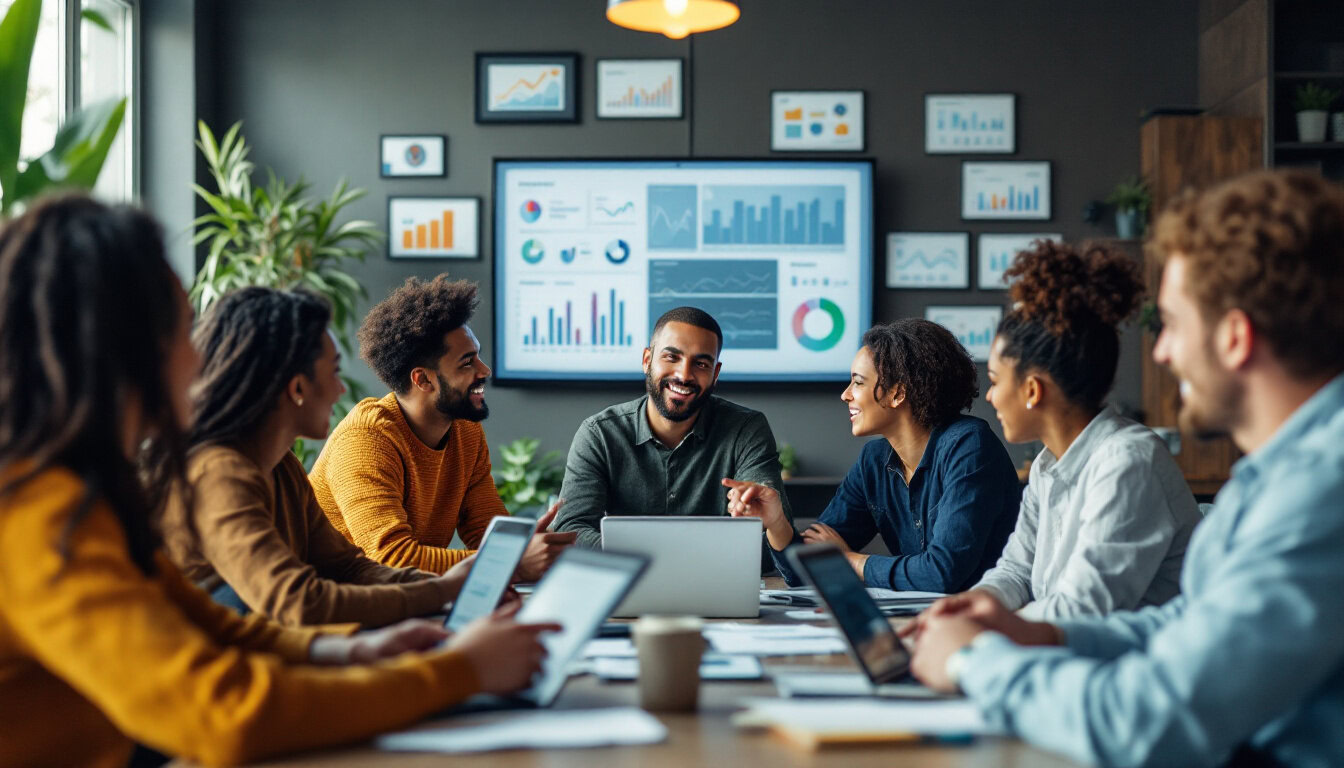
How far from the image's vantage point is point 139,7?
4.32 metres

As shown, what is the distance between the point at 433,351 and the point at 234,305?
1.00 m

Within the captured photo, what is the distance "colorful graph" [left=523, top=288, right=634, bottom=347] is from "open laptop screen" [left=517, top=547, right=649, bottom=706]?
324 centimetres

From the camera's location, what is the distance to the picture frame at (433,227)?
178 inches

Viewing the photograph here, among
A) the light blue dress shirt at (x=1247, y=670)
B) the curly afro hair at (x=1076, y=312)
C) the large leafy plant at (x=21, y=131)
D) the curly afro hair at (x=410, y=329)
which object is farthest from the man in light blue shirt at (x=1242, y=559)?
the large leafy plant at (x=21, y=131)

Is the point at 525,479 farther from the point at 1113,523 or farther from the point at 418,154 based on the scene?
the point at 1113,523

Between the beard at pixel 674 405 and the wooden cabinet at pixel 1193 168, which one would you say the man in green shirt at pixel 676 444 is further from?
the wooden cabinet at pixel 1193 168

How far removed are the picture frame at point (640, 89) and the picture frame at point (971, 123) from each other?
100cm

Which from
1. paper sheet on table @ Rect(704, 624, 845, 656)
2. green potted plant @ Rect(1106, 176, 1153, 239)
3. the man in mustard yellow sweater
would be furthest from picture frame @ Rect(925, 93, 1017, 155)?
paper sheet on table @ Rect(704, 624, 845, 656)

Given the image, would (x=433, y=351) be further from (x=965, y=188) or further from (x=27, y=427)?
(x=965, y=188)

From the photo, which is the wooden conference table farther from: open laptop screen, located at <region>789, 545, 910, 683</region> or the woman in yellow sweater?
open laptop screen, located at <region>789, 545, 910, 683</region>

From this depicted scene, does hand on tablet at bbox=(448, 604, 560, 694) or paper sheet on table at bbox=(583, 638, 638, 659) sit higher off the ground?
hand on tablet at bbox=(448, 604, 560, 694)

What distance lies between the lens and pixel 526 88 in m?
4.52

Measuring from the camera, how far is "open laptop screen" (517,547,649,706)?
117 cm

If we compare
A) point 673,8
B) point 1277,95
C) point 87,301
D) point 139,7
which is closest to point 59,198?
point 87,301
